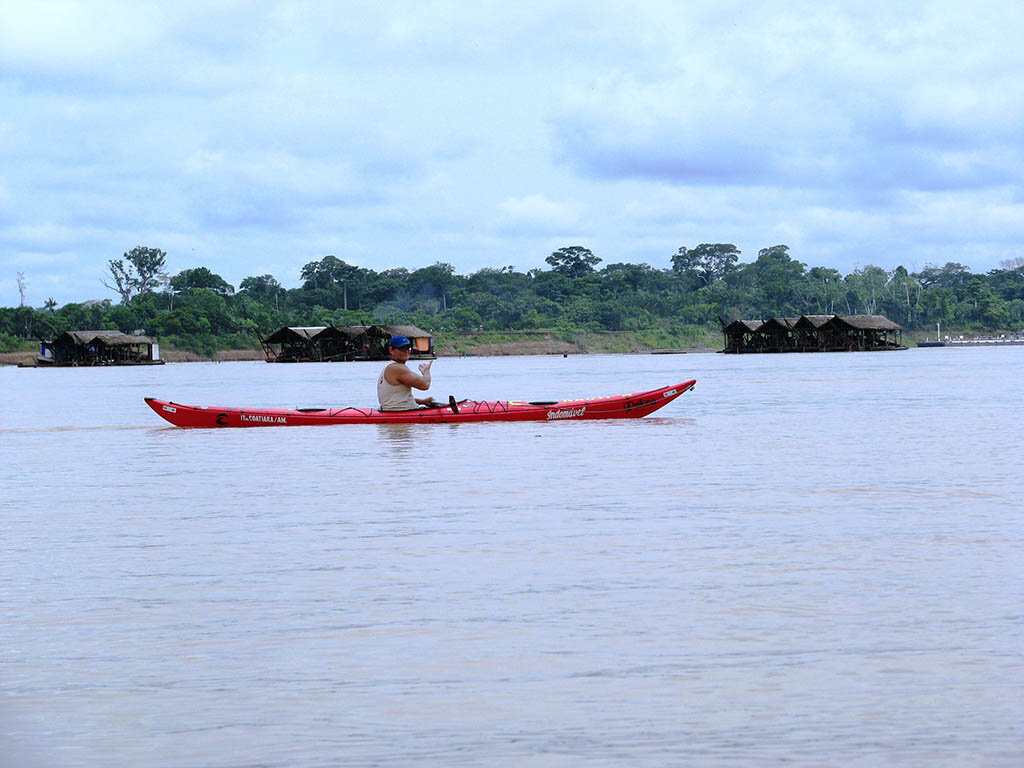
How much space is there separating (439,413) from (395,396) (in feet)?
2.37

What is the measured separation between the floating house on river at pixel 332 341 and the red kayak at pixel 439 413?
73.5m

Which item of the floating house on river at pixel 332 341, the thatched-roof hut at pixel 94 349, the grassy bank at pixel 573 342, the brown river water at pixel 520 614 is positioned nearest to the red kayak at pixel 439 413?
the brown river water at pixel 520 614

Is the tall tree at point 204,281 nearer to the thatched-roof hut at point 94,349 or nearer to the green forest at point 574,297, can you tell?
the green forest at point 574,297

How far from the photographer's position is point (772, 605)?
22.4 ft

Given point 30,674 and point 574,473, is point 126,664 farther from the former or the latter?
point 574,473

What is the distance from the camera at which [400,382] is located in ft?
63.8

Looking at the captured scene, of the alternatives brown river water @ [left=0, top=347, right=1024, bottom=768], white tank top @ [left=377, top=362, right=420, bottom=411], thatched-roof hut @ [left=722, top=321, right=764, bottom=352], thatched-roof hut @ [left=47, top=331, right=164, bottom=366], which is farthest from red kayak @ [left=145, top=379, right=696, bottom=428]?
thatched-roof hut @ [left=722, top=321, right=764, bottom=352]

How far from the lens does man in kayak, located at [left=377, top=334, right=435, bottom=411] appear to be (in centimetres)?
1903

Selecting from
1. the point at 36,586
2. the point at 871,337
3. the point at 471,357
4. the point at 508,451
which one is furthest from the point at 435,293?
the point at 36,586

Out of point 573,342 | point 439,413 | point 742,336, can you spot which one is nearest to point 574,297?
point 573,342

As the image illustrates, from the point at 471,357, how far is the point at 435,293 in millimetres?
26217

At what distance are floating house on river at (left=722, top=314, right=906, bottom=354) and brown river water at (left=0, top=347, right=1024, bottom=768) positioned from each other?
84623mm

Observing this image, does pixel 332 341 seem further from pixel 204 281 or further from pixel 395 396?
pixel 395 396

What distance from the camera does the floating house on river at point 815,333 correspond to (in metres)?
97.8
